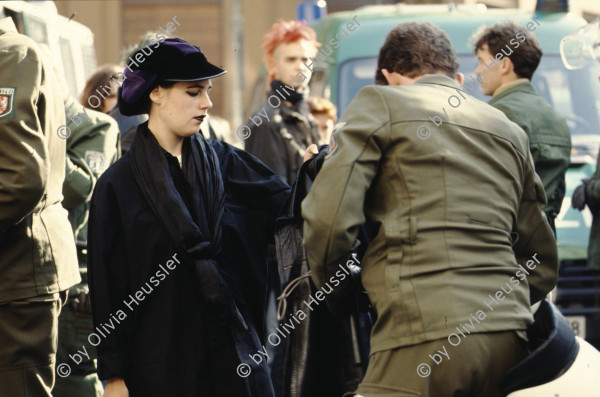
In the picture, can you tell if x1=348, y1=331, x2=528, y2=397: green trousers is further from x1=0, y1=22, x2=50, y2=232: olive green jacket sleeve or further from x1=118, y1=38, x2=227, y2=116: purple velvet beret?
x1=0, y1=22, x2=50, y2=232: olive green jacket sleeve

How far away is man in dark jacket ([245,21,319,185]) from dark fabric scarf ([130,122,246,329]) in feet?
8.23

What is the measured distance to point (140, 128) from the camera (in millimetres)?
4289

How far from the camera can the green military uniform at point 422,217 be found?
3.43 m

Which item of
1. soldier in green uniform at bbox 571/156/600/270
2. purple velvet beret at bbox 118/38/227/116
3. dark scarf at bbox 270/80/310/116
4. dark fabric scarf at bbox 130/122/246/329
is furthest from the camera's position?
dark scarf at bbox 270/80/310/116

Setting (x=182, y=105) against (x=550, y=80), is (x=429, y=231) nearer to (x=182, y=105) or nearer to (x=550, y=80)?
(x=182, y=105)

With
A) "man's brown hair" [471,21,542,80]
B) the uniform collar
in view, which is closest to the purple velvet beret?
"man's brown hair" [471,21,542,80]

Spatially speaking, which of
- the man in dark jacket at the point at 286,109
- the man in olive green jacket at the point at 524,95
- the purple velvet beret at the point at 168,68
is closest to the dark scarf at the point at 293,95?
the man in dark jacket at the point at 286,109

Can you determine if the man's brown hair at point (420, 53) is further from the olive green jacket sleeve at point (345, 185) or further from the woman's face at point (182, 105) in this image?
the woman's face at point (182, 105)

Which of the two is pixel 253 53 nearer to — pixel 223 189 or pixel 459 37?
pixel 459 37

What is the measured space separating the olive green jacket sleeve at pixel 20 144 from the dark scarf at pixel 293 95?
2.77 meters

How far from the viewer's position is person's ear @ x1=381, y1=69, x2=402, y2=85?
394 centimetres

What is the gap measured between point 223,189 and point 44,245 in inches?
35.0

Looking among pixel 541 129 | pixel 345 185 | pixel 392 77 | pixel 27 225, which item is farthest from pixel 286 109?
pixel 345 185

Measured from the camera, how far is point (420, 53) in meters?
3.90
